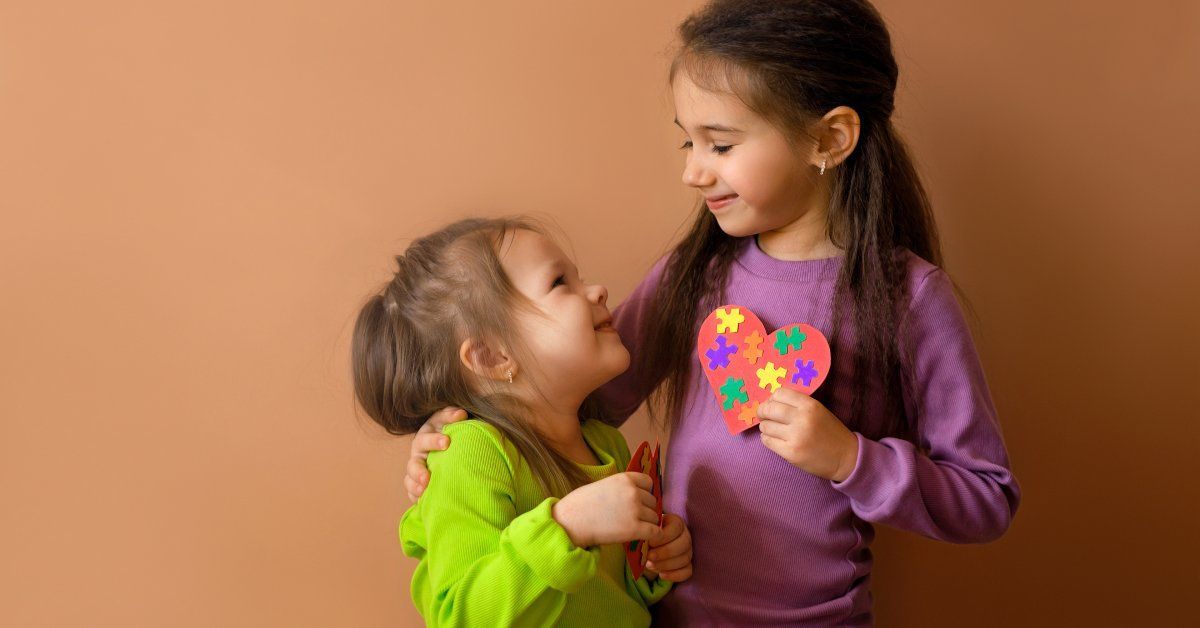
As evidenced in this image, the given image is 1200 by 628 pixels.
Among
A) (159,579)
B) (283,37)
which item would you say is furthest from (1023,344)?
(159,579)

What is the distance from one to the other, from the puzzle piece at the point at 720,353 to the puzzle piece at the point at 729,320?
0.04 ft

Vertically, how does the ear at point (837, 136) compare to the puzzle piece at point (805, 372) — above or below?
above

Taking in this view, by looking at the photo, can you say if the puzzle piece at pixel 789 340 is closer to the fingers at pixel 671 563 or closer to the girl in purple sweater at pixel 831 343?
the girl in purple sweater at pixel 831 343

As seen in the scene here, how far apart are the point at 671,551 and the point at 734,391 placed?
202 millimetres

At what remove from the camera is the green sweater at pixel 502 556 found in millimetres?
1061

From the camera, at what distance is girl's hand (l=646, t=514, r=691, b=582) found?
3.93ft

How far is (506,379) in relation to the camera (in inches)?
48.8

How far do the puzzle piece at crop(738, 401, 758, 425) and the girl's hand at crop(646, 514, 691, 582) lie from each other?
14 cm

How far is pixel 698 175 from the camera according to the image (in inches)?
48.5

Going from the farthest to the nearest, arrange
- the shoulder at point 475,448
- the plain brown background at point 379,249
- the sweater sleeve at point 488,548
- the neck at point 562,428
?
the plain brown background at point 379,249, the neck at point 562,428, the shoulder at point 475,448, the sweater sleeve at point 488,548

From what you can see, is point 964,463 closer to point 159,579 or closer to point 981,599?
point 981,599

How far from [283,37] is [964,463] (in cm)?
104

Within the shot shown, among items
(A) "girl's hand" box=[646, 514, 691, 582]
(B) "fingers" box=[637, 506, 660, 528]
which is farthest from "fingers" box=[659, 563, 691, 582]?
(B) "fingers" box=[637, 506, 660, 528]

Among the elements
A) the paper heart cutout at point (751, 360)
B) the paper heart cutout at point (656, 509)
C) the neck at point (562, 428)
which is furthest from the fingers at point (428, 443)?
Result: the paper heart cutout at point (751, 360)
